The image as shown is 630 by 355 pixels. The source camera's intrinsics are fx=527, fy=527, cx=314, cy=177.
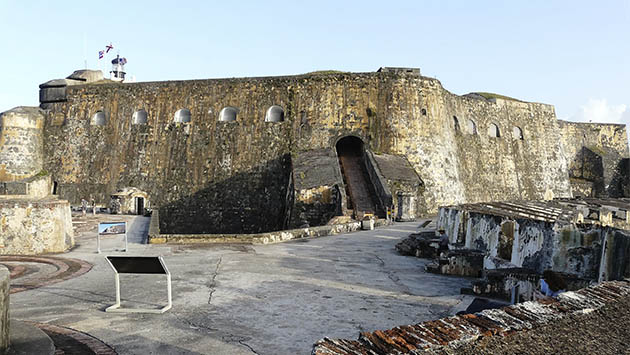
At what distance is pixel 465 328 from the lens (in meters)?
3.78

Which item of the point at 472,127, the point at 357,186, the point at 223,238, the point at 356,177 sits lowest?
the point at 223,238

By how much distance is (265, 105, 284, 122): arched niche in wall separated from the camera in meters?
27.9

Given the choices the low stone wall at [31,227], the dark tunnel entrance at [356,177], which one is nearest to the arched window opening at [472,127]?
the dark tunnel entrance at [356,177]

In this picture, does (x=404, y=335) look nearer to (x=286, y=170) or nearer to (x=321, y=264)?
(x=321, y=264)

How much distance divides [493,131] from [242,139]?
16.2 meters

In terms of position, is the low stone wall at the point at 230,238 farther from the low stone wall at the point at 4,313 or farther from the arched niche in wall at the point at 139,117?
the arched niche in wall at the point at 139,117

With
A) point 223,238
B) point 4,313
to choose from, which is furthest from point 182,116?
point 4,313

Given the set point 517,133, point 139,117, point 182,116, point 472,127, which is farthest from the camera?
point 517,133

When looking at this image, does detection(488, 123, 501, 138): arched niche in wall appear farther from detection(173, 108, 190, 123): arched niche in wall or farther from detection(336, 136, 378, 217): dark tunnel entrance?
detection(173, 108, 190, 123): arched niche in wall

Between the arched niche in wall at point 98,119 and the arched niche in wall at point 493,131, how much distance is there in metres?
23.1

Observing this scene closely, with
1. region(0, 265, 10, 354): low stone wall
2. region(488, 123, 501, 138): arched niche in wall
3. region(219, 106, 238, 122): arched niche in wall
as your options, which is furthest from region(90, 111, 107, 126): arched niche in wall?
region(0, 265, 10, 354): low stone wall

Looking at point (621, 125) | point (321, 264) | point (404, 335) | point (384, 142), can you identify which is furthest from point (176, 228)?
point (621, 125)

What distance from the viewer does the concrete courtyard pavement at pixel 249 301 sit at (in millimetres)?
5212

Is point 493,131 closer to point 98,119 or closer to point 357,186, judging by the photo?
point 357,186
